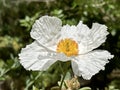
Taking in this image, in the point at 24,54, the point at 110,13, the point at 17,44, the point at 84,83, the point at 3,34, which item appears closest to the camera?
the point at 24,54

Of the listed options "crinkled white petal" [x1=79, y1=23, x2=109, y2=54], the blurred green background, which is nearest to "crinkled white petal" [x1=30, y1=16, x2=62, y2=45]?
"crinkled white petal" [x1=79, y1=23, x2=109, y2=54]

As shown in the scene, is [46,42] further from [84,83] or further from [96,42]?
[84,83]

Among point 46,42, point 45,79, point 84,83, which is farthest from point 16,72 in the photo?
point 46,42

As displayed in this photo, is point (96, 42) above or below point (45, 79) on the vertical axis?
above

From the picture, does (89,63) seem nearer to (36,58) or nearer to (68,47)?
(68,47)

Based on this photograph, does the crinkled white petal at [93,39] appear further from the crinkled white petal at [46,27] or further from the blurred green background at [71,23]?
the blurred green background at [71,23]

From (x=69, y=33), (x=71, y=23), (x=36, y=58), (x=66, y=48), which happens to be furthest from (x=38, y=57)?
(x=71, y=23)

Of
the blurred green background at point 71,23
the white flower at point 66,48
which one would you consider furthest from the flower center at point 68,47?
the blurred green background at point 71,23
